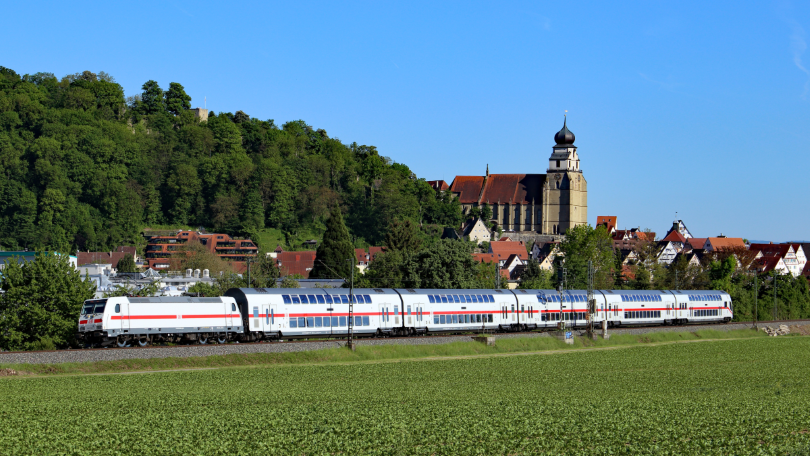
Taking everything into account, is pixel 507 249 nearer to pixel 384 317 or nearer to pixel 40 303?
pixel 384 317

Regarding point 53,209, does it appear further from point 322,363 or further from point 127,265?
point 322,363

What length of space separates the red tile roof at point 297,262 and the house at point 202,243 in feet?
42.3

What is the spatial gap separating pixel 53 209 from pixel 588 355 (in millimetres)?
152646

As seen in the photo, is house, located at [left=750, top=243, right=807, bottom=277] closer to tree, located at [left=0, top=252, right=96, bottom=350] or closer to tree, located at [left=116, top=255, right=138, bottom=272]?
tree, located at [left=116, top=255, right=138, bottom=272]

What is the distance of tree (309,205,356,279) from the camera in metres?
119

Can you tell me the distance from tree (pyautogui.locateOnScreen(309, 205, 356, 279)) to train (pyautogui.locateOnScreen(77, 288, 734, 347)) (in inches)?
1977

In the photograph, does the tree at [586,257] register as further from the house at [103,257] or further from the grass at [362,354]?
the house at [103,257]

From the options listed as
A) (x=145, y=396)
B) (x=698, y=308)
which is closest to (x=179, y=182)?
(x=698, y=308)

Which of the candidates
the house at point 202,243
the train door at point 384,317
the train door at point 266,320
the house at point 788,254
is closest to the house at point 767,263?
the house at point 788,254

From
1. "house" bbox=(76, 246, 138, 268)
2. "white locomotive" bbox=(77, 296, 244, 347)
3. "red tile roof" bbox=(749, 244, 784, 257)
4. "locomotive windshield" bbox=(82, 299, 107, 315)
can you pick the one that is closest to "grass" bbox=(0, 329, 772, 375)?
"white locomotive" bbox=(77, 296, 244, 347)

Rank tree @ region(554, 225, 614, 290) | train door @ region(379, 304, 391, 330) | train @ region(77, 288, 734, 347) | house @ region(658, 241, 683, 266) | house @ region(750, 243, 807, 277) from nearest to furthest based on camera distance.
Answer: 1. train @ region(77, 288, 734, 347)
2. train door @ region(379, 304, 391, 330)
3. tree @ region(554, 225, 614, 290)
4. house @ region(750, 243, 807, 277)
5. house @ region(658, 241, 683, 266)

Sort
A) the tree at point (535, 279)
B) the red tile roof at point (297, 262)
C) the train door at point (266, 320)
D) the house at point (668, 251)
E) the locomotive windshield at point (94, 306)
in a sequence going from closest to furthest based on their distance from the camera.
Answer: the locomotive windshield at point (94, 306) < the train door at point (266, 320) < the tree at point (535, 279) < the red tile roof at point (297, 262) < the house at point (668, 251)

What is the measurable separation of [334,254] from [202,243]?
6104 cm

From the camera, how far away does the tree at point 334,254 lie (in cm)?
11888
